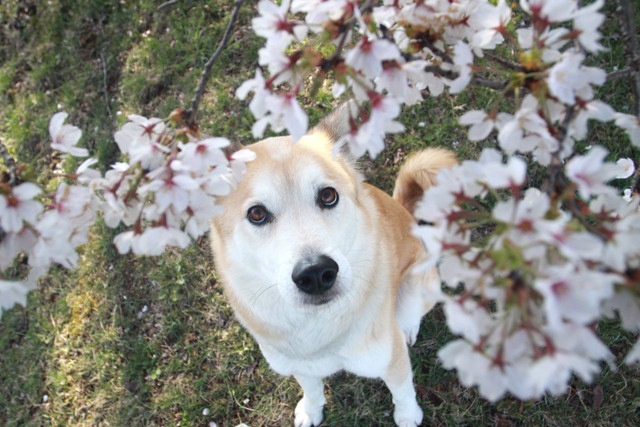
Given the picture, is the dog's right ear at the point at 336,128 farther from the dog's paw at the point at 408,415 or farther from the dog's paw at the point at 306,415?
the dog's paw at the point at 306,415

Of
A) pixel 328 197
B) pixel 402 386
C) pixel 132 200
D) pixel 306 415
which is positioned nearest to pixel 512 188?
pixel 132 200

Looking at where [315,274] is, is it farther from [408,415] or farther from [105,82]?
[105,82]

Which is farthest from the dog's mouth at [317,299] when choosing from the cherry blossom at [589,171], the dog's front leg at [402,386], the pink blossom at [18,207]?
the cherry blossom at [589,171]

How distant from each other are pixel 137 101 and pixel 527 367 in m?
4.02

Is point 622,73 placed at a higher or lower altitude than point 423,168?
higher

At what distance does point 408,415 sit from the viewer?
2.82m

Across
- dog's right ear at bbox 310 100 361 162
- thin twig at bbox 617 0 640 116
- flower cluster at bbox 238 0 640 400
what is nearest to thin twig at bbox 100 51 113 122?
dog's right ear at bbox 310 100 361 162

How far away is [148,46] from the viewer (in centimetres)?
430

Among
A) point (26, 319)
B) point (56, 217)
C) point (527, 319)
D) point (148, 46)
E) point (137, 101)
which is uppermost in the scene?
point (527, 319)

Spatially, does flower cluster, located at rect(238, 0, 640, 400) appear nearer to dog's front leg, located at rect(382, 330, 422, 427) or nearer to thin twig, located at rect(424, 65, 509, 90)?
thin twig, located at rect(424, 65, 509, 90)

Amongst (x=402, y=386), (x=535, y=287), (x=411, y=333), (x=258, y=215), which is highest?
(x=535, y=287)

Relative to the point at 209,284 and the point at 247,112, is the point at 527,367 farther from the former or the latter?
the point at 247,112

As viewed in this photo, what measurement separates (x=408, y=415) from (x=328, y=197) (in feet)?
4.46

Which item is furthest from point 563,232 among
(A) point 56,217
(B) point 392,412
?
(B) point 392,412
